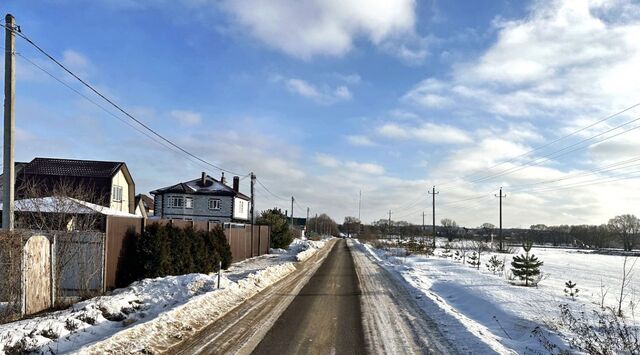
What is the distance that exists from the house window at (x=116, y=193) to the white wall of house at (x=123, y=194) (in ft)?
0.26

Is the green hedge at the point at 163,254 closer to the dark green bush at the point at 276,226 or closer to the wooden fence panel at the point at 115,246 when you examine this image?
the wooden fence panel at the point at 115,246

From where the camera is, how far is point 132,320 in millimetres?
9266

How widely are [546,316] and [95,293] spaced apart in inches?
455

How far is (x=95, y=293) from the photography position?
12.8 meters

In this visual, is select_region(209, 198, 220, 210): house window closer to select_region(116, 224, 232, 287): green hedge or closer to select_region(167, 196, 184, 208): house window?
select_region(167, 196, 184, 208): house window

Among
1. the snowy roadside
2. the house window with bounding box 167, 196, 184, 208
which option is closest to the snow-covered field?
the snowy roadside

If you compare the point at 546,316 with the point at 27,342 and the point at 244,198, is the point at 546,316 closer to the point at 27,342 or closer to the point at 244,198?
the point at 27,342

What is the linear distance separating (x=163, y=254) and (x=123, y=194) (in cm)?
2840

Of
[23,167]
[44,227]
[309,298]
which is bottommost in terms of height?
[309,298]

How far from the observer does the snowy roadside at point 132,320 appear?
7125mm

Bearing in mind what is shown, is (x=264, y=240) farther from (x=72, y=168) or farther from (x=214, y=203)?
(x=214, y=203)

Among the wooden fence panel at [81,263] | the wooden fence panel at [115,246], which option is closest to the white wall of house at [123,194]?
the wooden fence panel at [115,246]

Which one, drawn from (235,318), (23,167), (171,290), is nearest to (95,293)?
(171,290)

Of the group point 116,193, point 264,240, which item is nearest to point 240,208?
point 116,193
